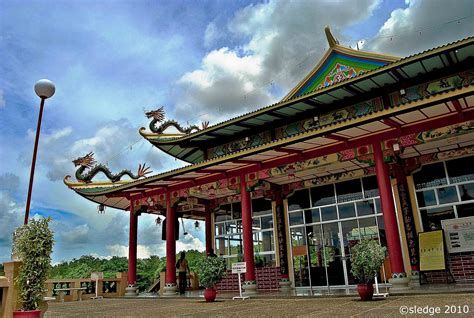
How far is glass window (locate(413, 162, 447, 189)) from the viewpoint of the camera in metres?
12.0

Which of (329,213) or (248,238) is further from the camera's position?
(329,213)

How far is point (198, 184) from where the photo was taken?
47.9 feet

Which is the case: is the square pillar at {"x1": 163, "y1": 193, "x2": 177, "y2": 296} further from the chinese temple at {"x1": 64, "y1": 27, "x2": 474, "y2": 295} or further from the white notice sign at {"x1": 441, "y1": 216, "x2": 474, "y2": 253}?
the white notice sign at {"x1": 441, "y1": 216, "x2": 474, "y2": 253}

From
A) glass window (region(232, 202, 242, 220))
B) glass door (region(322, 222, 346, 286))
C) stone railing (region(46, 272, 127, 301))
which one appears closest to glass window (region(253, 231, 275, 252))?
glass window (region(232, 202, 242, 220))

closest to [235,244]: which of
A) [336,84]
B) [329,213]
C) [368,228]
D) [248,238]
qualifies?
[329,213]

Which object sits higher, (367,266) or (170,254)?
(170,254)

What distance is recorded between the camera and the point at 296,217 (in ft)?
48.5

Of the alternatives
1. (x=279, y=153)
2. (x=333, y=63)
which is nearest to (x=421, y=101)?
(x=279, y=153)

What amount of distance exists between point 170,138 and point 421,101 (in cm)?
1137

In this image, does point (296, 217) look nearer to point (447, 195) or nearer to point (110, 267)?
point (447, 195)

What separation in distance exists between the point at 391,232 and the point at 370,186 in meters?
3.70

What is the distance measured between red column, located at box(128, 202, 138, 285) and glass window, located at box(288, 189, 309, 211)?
6841 millimetres

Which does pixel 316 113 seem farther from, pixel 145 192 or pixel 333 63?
pixel 145 192

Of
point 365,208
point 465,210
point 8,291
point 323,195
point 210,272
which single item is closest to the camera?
point 8,291
